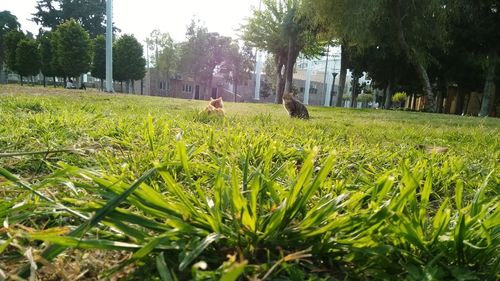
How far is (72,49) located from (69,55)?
2.17 feet

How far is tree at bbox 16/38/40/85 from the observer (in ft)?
135

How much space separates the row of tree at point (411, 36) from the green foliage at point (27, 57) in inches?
1177

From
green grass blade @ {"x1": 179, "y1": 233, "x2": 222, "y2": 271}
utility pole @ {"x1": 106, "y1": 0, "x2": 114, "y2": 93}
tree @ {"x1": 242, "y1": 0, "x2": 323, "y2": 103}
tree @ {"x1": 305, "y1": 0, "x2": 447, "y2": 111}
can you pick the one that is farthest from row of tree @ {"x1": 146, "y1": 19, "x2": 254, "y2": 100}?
green grass blade @ {"x1": 179, "y1": 233, "x2": 222, "y2": 271}

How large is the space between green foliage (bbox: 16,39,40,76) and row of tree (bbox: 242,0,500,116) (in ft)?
98.1

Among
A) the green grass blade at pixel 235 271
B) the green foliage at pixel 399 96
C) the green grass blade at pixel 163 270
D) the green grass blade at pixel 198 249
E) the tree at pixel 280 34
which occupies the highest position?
the tree at pixel 280 34

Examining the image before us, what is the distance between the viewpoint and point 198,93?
64188 millimetres

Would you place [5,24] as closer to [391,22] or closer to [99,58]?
[99,58]

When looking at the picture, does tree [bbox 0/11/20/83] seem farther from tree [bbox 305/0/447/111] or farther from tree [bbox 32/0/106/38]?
tree [bbox 305/0/447/111]

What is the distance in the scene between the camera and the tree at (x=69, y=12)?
5684cm

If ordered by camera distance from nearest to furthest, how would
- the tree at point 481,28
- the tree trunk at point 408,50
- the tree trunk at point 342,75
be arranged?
the tree trunk at point 408,50, the tree at point 481,28, the tree trunk at point 342,75

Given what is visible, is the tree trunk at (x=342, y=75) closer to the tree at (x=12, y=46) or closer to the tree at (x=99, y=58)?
the tree at (x=99, y=58)

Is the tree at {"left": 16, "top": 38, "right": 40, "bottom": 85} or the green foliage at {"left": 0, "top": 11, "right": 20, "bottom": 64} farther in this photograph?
the green foliage at {"left": 0, "top": 11, "right": 20, "bottom": 64}

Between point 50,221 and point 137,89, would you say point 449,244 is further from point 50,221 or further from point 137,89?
point 137,89

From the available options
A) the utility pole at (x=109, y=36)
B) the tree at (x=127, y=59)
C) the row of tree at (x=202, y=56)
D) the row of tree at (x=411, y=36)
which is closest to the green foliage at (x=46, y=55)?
the tree at (x=127, y=59)
